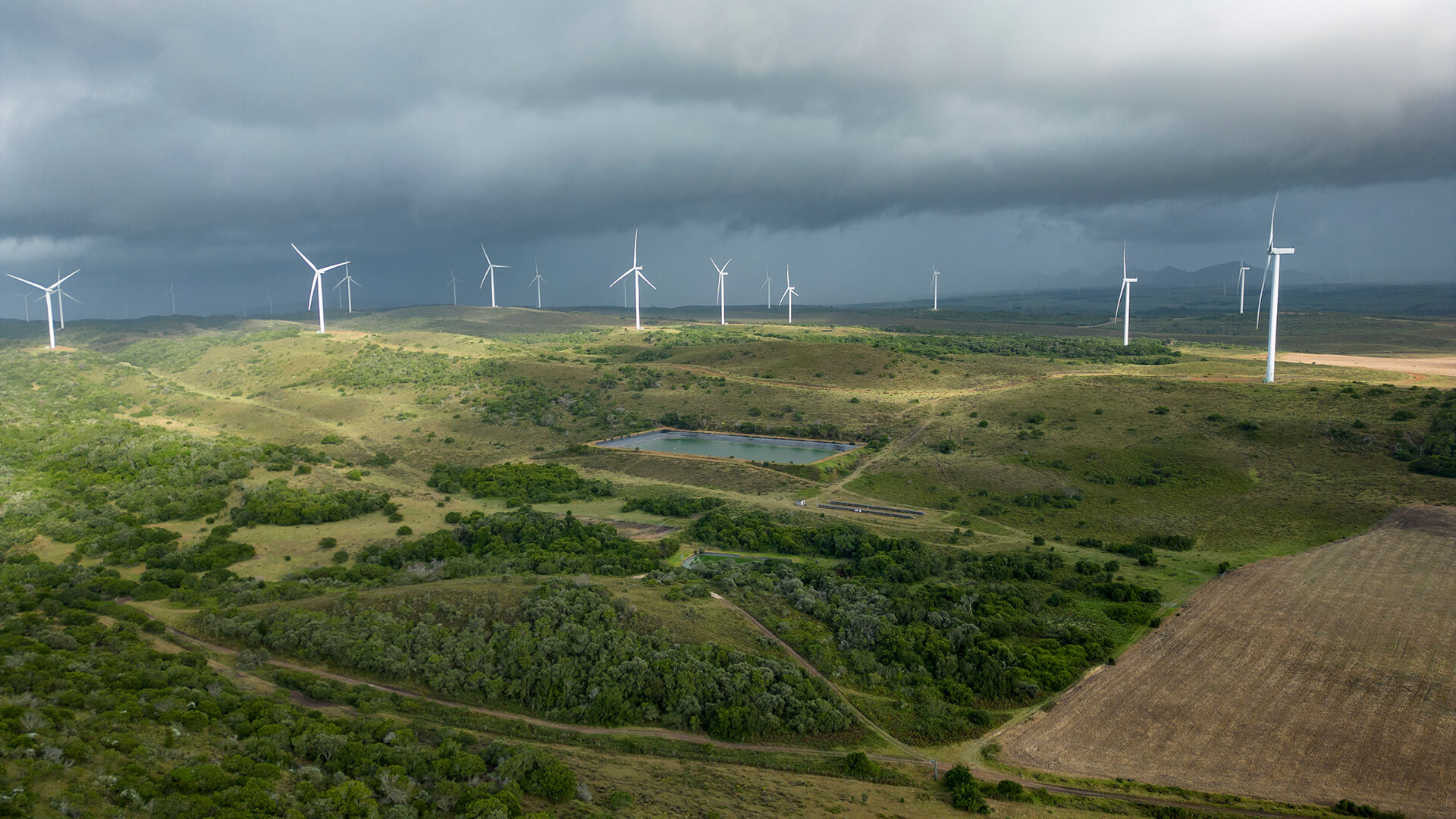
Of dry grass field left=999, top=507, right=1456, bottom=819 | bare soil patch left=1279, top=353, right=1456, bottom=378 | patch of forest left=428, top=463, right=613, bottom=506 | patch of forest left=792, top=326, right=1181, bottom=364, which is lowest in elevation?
dry grass field left=999, top=507, right=1456, bottom=819

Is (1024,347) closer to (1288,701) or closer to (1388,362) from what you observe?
(1388,362)

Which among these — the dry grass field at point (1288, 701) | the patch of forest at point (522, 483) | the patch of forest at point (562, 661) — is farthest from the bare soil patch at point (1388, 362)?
the patch of forest at point (562, 661)

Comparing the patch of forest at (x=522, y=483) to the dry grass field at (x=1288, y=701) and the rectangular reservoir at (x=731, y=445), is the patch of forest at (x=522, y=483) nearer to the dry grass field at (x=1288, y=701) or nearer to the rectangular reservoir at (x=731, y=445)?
→ the rectangular reservoir at (x=731, y=445)

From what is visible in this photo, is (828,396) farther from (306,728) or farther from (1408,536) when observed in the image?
(306,728)

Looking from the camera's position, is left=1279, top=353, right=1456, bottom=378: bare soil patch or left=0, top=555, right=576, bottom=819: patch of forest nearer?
left=0, top=555, right=576, bottom=819: patch of forest

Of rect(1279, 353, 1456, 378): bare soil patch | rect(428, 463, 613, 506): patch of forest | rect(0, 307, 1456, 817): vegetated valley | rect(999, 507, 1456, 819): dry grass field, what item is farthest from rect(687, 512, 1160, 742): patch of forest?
rect(1279, 353, 1456, 378): bare soil patch

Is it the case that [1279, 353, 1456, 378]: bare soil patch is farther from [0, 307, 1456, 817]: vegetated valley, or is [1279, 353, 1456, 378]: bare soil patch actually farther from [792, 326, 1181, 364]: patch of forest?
[792, 326, 1181, 364]: patch of forest
